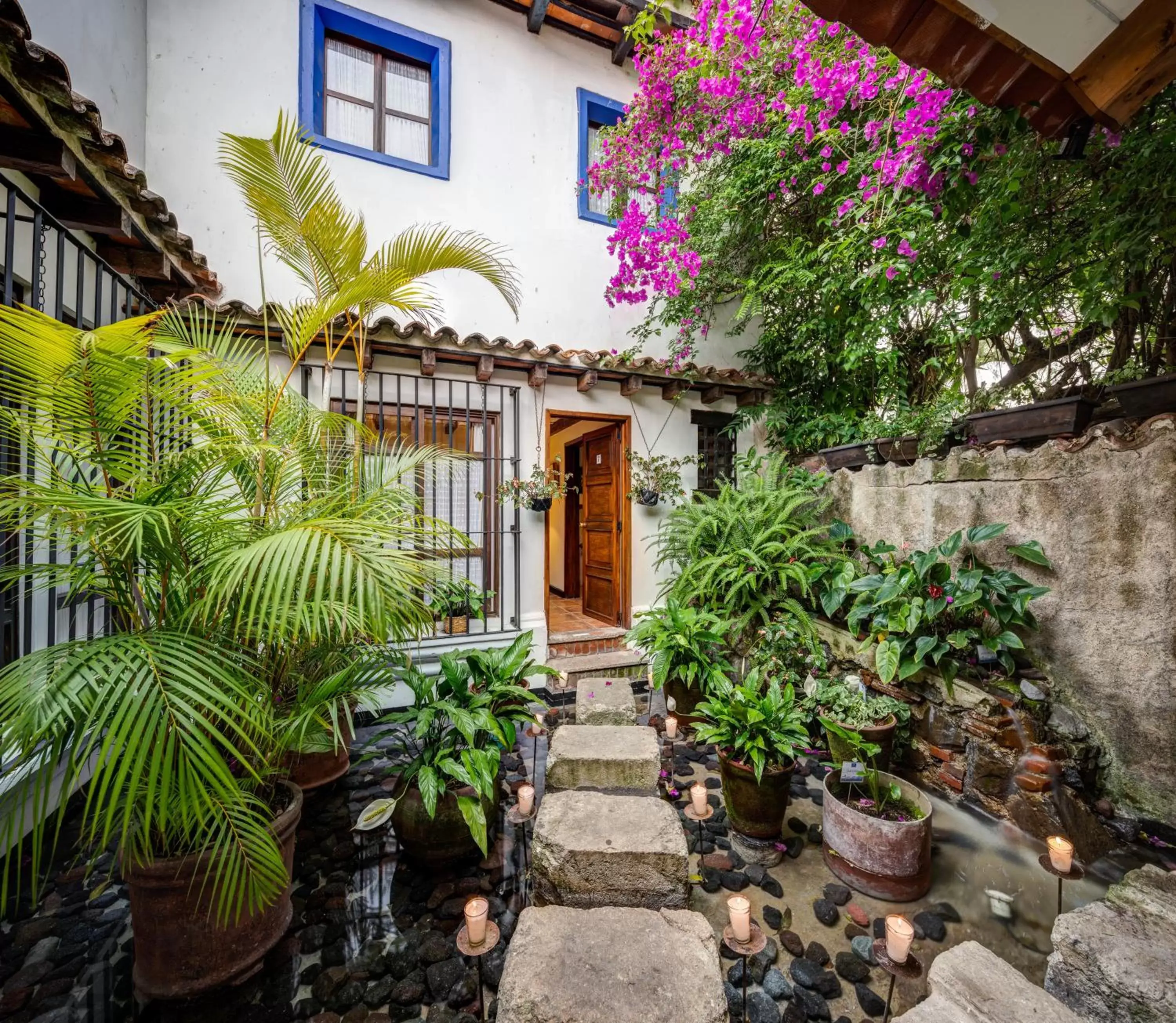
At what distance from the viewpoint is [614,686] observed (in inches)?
132

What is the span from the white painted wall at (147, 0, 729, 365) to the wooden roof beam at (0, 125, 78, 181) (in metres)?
1.78

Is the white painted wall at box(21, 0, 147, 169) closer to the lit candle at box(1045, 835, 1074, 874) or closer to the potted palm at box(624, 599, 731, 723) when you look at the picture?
the potted palm at box(624, 599, 731, 723)

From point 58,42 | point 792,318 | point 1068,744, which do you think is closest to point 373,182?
point 58,42

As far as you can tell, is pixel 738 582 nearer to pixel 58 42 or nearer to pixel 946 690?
pixel 946 690

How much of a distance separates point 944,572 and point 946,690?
613 mm

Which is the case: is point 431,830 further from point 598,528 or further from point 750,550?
point 598,528

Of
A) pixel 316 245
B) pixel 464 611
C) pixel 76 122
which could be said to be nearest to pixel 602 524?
pixel 464 611

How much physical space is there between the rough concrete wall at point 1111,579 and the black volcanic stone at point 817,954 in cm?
191

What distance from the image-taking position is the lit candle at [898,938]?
50.3 inches

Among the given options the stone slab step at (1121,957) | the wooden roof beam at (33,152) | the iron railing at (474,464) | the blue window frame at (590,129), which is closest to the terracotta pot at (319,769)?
the iron railing at (474,464)

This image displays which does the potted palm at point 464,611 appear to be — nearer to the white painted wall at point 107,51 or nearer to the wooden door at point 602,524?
the wooden door at point 602,524

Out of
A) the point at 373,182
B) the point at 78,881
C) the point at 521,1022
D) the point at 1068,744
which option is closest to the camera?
the point at 521,1022

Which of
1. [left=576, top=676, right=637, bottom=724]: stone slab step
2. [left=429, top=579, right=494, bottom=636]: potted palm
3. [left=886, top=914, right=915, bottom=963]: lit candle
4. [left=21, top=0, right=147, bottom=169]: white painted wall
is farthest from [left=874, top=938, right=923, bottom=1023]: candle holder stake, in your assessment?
[left=21, top=0, right=147, bottom=169]: white painted wall

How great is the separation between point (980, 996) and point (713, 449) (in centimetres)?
415
